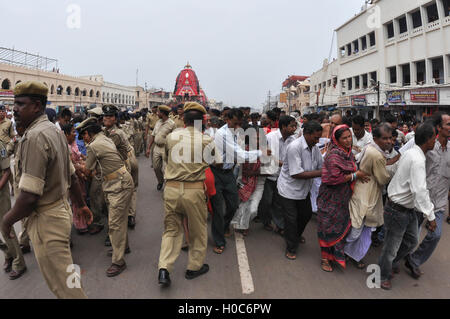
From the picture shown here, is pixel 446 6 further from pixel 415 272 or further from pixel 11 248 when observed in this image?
pixel 11 248

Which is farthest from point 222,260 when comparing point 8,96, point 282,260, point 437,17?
point 8,96

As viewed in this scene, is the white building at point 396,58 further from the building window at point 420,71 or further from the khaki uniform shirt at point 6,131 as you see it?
the khaki uniform shirt at point 6,131

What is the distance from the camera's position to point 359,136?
4.73 meters

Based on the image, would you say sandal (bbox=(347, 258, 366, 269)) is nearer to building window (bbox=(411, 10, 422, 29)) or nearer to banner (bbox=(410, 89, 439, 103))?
banner (bbox=(410, 89, 439, 103))

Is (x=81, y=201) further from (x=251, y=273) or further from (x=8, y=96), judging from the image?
(x=8, y=96)

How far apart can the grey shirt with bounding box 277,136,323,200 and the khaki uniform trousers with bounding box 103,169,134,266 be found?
1.94m

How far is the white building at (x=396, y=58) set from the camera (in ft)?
53.6

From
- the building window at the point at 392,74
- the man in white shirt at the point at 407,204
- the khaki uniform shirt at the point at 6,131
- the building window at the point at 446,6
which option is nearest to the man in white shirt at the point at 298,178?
the man in white shirt at the point at 407,204

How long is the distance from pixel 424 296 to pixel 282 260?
145cm

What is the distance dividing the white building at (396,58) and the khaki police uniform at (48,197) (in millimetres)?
19428

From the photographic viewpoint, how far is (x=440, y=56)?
1645 cm

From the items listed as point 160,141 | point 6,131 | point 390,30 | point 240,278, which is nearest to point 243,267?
point 240,278

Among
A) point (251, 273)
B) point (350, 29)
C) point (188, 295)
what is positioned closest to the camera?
point (188, 295)

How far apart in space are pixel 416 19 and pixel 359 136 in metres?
19.3
